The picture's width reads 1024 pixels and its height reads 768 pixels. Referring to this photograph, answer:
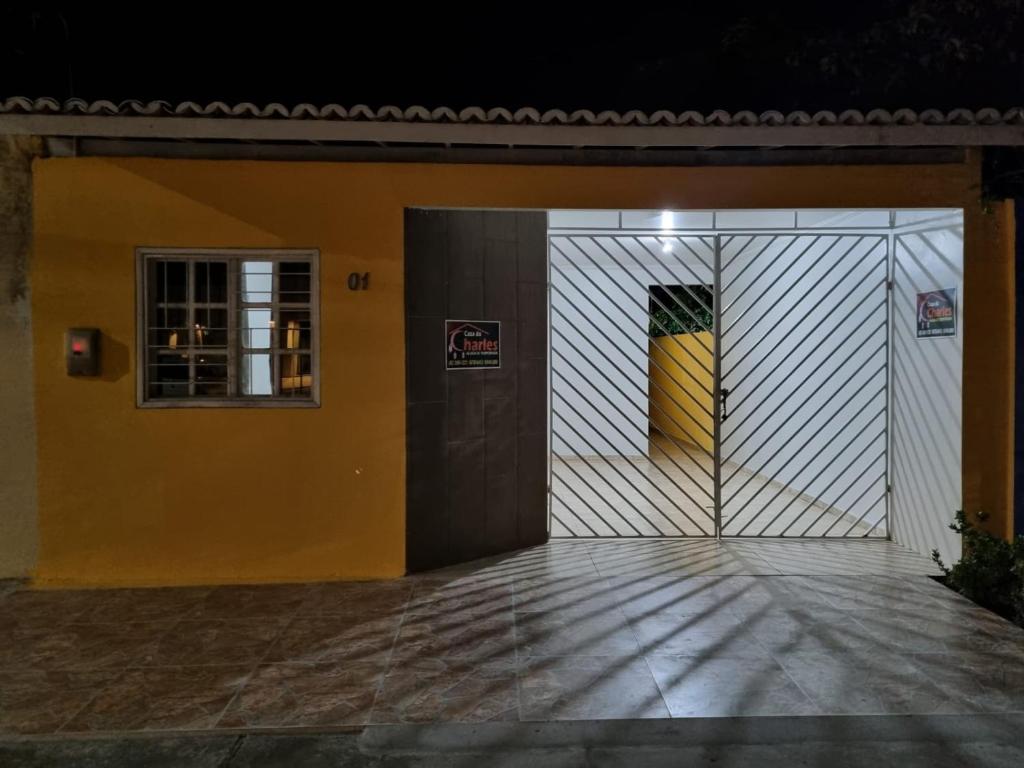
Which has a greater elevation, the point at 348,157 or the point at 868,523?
the point at 348,157

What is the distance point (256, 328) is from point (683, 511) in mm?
4910

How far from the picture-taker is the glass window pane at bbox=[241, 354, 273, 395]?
6.29 meters

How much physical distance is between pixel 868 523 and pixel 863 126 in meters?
3.94

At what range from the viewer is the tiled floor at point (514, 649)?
13.3ft

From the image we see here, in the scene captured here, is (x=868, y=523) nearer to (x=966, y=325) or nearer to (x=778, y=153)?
(x=966, y=325)

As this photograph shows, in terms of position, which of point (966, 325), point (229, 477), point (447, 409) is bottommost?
point (229, 477)

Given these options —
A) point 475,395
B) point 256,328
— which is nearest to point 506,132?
point 475,395

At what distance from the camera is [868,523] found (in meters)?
7.81

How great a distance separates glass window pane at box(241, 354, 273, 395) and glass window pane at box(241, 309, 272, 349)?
10cm

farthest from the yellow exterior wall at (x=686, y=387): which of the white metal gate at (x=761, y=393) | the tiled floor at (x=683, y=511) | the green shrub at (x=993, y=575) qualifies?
the green shrub at (x=993, y=575)

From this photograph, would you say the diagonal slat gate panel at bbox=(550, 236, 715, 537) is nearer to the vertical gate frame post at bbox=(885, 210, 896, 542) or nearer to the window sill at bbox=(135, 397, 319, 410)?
the vertical gate frame post at bbox=(885, 210, 896, 542)

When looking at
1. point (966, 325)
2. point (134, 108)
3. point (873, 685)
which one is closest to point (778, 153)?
point (966, 325)

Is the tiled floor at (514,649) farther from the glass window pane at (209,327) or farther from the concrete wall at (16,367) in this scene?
the glass window pane at (209,327)

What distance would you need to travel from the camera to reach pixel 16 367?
6016 millimetres
